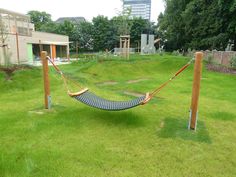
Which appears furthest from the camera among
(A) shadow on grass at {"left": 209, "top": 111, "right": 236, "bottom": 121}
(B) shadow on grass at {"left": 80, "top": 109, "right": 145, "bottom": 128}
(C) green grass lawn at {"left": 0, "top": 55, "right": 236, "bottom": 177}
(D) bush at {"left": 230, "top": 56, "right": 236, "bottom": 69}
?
(D) bush at {"left": 230, "top": 56, "right": 236, "bottom": 69}

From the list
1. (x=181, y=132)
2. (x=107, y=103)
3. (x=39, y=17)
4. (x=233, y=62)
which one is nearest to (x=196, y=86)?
(x=181, y=132)

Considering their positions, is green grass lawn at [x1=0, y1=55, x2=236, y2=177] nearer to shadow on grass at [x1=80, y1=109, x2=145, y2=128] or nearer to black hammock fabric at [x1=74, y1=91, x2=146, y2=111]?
shadow on grass at [x1=80, y1=109, x2=145, y2=128]

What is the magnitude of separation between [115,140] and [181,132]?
3.94 ft

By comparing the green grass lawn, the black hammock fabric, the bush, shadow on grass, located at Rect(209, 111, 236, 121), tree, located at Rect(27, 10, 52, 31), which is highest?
tree, located at Rect(27, 10, 52, 31)

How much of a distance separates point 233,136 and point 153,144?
148cm

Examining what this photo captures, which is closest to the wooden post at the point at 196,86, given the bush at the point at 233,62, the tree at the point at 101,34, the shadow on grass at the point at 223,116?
the shadow on grass at the point at 223,116

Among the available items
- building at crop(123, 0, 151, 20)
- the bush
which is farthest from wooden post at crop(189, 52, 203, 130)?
building at crop(123, 0, 151, 20)

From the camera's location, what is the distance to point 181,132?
12.3ft

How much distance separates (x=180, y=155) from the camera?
3.00 metres

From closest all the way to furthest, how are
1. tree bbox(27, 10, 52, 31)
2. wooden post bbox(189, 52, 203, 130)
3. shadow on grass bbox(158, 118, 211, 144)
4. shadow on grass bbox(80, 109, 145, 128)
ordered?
shadow on grass bbox(158, 118, 211, 144) → wooden post bbox(189, 52, 203, 130) → shadow on grass bbox(80, 109, 145, 128) → tree bbox(27, 10, 52, 31)

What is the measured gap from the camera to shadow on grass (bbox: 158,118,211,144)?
3543 mm

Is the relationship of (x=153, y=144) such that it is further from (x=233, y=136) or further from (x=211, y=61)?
(x=211, y=61)

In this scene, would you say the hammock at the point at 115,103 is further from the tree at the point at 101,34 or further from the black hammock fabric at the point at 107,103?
the tree at the point at 101,34

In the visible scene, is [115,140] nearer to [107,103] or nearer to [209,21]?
[107,103]
